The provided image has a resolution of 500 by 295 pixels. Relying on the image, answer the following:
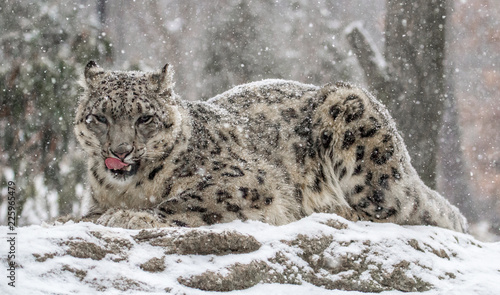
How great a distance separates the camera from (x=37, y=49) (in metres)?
9.26

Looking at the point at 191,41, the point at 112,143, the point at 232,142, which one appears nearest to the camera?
the point at 112,143

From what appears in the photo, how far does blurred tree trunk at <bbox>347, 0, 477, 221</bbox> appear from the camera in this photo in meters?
10.1

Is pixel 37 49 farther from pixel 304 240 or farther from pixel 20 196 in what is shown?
pixel 304 240

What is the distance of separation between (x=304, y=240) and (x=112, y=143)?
1765mm

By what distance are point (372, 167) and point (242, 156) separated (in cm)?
124

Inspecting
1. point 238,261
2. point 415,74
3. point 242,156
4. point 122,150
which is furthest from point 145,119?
point 415,74

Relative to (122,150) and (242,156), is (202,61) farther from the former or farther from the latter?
(122,150)

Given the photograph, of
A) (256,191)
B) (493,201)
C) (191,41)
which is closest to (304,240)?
(256,191)

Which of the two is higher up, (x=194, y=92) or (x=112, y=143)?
Answer: (x=194, y=92)

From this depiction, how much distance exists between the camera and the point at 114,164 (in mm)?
5234

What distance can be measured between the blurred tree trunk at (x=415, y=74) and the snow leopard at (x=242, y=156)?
3.46m

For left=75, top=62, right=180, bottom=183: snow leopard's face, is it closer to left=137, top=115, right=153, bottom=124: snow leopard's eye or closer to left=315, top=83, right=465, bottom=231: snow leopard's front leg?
left=137, top=115, right=153, bottom=124: snow leopard's eye

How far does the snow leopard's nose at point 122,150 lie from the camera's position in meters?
5.02

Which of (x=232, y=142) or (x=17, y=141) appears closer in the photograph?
(x=232, y=142)
